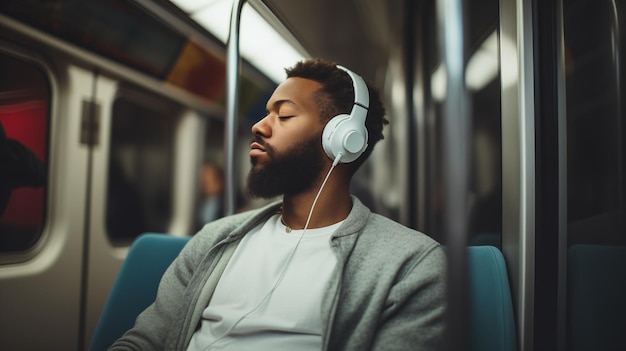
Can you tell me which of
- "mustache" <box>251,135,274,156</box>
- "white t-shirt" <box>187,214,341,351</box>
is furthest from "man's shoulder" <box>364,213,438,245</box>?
"mustache" <box>251,135,274,156</box>

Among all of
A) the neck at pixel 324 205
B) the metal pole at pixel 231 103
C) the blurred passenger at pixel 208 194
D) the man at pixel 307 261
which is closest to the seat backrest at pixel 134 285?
the man at pixel 307 261

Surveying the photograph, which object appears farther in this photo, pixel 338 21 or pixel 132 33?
pixel 338 21

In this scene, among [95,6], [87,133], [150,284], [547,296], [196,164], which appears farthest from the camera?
[196,164]

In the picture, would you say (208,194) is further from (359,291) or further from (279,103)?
(359,291)

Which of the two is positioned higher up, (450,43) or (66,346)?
(450,43)

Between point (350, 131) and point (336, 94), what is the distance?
17 centimetres

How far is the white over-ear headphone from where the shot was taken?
1100 mm

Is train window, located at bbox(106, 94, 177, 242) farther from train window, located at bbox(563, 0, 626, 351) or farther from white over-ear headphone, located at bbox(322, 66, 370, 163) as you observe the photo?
train window, located at bbox(563, 0, 626, 351)

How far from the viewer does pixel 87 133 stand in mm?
2324

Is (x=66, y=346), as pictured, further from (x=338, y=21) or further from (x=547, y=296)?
(x=338, y=21)

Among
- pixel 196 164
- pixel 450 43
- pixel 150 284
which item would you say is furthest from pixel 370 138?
pixel 196 164

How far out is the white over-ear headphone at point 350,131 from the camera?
110 cm

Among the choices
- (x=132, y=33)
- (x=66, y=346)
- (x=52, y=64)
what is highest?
(x=132, y=33)

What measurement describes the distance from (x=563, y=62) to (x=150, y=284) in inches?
61.6
